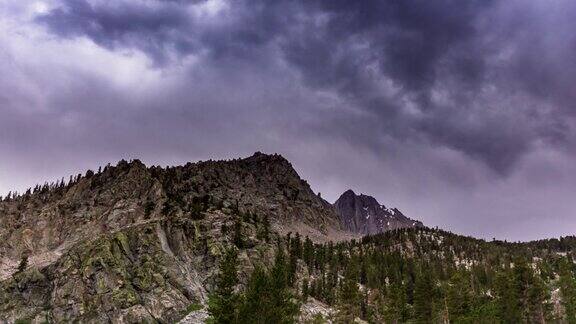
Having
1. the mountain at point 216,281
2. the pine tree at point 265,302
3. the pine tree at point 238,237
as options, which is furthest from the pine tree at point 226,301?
the pine tree at point 238,237

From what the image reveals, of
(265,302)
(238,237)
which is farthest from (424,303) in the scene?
(238,237)

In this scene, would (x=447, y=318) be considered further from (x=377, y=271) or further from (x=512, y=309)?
(x=377, y=271)

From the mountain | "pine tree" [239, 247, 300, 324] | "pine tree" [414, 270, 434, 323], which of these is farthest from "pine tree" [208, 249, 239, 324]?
"pine tree" [414, 270, 434, 323]

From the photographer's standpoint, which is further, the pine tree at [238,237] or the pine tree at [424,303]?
the pine tree at [238,237]

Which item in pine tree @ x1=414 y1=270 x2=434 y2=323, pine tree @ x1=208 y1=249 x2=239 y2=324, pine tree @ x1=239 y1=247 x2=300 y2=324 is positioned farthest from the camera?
pine tree @ x1=414 y1=270 x2=434 y2=323

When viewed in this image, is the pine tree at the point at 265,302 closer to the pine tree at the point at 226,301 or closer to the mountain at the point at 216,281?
the mountain at the point at 216,281

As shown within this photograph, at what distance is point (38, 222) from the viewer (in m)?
199

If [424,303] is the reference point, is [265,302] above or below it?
below

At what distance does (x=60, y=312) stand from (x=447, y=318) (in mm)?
96795

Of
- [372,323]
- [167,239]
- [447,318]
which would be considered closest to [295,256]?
[167,239]

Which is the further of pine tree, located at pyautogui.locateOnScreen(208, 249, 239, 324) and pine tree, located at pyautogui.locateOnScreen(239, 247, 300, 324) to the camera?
pine tree, located at pyautogui.locateOnScreen(239, 247, 300, 324)

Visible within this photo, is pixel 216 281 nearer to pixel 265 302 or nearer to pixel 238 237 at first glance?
pixel 238 237

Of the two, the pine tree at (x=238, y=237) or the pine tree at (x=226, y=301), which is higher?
the pine tree at (x=238, y=237)

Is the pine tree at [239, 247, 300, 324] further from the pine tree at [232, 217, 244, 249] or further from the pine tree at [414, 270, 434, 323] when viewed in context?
the pine tree at [232, 217, 244, 249]
